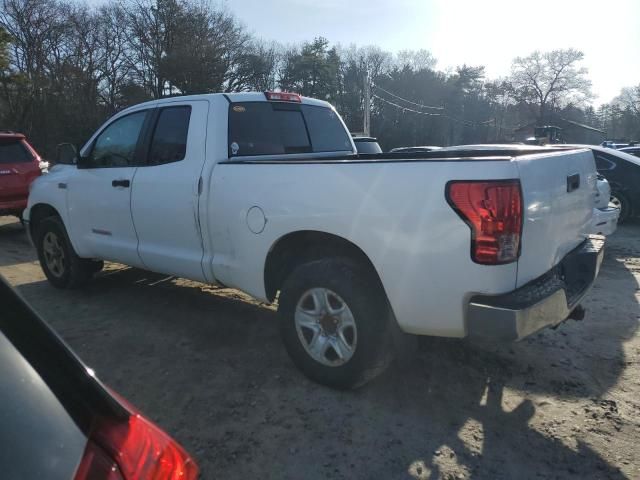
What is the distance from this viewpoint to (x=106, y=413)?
1.11 metres

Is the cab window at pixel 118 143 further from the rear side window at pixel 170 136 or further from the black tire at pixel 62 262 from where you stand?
the black tire at pixel 62 262

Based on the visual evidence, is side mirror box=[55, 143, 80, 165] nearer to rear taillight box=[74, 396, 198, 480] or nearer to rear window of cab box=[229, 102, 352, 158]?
rear window of cab box=[229, 102, 352, 158]

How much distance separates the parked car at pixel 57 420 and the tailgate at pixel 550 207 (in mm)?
2108

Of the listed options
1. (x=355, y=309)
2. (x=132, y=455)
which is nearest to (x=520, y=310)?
(x=355, y=309)

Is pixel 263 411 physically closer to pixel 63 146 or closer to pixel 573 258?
pixel 573 258

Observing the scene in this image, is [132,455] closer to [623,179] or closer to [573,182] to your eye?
[573,182]

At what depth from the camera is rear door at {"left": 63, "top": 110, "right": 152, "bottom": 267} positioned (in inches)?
182

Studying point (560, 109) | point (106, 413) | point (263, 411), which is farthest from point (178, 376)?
point (560, 109)

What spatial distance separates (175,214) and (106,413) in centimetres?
310

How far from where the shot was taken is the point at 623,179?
30.9 feet

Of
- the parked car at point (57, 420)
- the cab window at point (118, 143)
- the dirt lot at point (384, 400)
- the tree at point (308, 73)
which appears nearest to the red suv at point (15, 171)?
the cab window at point (118, 143)

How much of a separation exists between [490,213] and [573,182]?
0.99 metres

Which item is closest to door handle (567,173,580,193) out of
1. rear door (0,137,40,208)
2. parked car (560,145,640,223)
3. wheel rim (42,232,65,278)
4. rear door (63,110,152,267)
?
rear door (63,110,152,267)

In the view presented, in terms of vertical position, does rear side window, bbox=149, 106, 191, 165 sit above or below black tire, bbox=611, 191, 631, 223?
above
